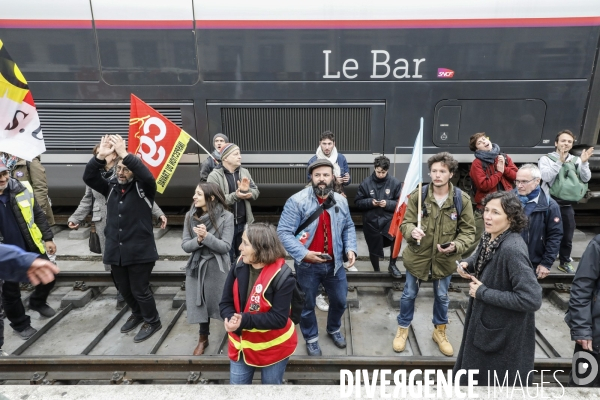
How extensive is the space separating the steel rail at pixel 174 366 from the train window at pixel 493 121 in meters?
3.12

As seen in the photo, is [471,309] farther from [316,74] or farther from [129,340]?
[316,74]

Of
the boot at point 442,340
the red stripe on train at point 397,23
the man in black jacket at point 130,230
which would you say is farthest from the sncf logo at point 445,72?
the man in black jacket at point 130,230

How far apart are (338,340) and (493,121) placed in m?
3.71

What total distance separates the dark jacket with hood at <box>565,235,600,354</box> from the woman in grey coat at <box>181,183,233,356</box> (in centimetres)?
254

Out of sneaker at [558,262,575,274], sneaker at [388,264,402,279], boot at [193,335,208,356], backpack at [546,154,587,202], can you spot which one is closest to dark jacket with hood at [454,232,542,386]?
sneaker at [388,264,402,279]

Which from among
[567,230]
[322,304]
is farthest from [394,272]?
[567,230]

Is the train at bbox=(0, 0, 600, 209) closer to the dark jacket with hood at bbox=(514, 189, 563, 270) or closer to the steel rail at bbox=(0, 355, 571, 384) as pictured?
the dark jacket with hood at bbox=(514, 189, 563, 270)

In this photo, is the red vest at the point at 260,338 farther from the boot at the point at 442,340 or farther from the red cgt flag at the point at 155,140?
the red cgt flag at the point at 155,140

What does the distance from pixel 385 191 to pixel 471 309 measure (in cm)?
208

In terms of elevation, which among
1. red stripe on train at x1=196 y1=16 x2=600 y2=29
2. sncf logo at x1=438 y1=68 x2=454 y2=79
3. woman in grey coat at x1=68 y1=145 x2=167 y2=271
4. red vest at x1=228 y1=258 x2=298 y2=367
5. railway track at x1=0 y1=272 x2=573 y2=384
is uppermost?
red stripe on train at x1=196 y1=16 x2=600 y2=29

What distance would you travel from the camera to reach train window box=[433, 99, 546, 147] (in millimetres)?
5168

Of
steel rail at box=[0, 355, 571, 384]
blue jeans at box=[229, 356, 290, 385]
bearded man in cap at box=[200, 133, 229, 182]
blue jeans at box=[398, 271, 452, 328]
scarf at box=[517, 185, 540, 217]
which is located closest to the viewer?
blue jeans at box=[229, 356, 290, 385]

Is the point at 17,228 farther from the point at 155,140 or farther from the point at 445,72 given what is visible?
the point at 445,72

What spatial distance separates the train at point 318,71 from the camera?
16.2 ft
